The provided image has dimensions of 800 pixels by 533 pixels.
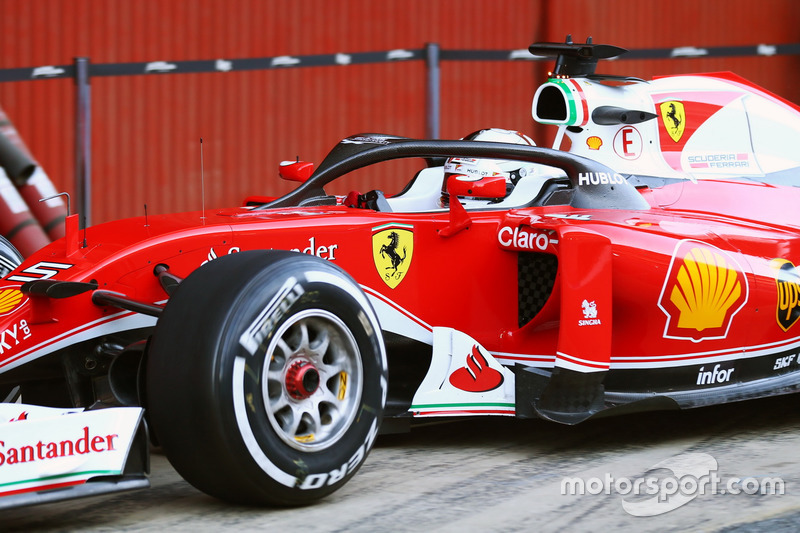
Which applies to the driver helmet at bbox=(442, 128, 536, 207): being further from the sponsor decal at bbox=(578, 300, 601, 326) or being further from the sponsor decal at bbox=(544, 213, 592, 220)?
the sponsor decal at bbox=(578, 300, 601, 326)

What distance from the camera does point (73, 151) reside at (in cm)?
829

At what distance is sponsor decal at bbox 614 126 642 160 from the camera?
5730 mm

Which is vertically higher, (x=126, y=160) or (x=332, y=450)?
(x=126, y=160)

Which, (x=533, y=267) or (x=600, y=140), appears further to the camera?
(x=600, y=140)

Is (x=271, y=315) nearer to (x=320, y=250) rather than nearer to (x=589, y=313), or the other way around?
(x=320, y=250)

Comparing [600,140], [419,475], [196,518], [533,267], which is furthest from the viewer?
[600,140]

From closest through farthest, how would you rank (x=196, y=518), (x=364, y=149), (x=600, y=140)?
(x=196, y=518) < (x=364, y=149) < (x=600, y=140)

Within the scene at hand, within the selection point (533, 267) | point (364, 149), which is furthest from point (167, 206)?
point (533, 267)

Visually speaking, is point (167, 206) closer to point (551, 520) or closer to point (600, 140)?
point (600, 140)

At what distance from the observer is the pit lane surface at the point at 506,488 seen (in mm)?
3619

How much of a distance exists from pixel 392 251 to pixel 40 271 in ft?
4.39

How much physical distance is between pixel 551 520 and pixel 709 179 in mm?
2611

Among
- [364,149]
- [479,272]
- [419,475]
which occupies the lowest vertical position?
[419,475]

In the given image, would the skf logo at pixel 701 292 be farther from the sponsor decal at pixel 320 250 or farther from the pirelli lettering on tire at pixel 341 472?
the pirelli lettering on tire at pixel 341 472
